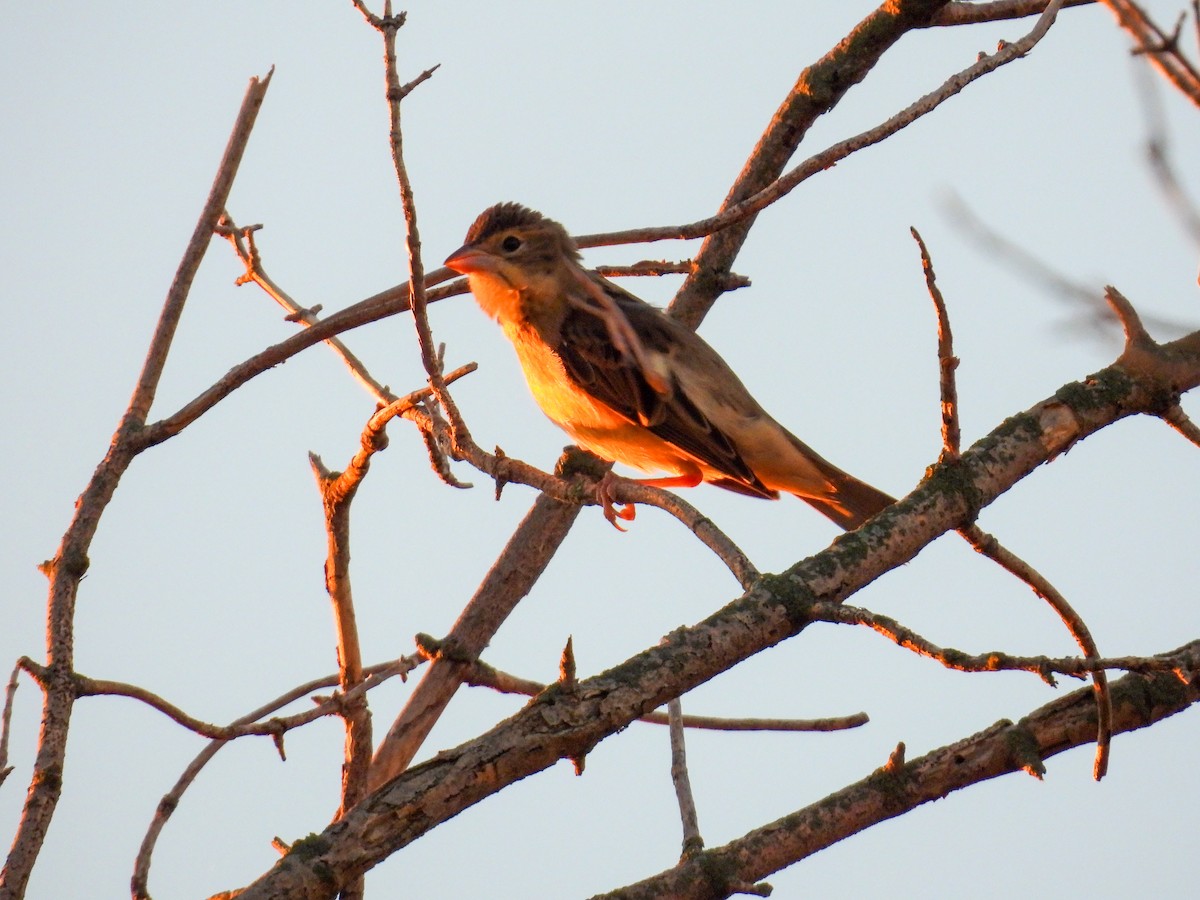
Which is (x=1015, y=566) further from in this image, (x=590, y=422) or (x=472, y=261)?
(x=472, y=261)

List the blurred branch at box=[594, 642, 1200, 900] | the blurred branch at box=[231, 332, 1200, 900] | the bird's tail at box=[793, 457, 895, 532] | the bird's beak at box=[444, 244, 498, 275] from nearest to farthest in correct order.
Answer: the blurred branch at box=[231, 332, 1200, 900]
the blurred branch at box=[594, 642, 1200, 900]
the bird's tail at box=[793, 457, 895, 532]
the bird's beak at box=[444, 244, 498, 275]

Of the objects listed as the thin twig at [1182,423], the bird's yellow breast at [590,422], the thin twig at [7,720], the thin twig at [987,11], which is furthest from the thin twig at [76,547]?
the thin twig at [1182,423]

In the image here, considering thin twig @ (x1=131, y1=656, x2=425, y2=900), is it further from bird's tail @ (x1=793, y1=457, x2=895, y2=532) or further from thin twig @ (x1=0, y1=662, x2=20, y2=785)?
bird's tail @ (x1=793, y1=457, x2=895, y2=532)

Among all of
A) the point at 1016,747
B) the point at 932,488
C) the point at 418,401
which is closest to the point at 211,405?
the point at 418,401

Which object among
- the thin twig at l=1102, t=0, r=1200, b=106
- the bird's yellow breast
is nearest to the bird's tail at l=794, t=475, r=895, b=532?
the bird's yellow breast

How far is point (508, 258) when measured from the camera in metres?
5.80

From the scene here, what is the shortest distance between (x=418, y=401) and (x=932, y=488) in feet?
4.87

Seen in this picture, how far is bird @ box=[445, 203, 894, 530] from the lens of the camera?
17.8ft

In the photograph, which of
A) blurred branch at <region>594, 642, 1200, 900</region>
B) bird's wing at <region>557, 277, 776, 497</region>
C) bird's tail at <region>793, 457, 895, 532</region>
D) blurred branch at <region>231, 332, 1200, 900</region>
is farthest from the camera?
bird's tail at <region>793, 457, 895, 532</region>

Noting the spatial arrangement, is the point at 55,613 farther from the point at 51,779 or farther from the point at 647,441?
the point at 647,441

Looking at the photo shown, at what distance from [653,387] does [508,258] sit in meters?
0.92

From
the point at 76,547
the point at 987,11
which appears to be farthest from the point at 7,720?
the point at 987,11

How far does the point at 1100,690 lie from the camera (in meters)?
Answer: 3.22

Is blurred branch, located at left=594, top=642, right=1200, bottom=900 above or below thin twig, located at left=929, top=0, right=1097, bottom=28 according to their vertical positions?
below
